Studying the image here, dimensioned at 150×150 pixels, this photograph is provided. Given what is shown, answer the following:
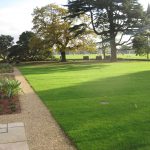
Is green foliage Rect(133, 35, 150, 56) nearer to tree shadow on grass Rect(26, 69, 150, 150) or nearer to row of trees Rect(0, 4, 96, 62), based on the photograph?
row of trees Rect(0, 4, 96, 62)

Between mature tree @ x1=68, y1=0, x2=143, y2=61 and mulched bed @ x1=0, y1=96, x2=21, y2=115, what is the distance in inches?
1233

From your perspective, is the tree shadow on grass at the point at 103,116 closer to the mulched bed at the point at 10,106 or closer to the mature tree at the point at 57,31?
the mulched bed at the point at 10,106

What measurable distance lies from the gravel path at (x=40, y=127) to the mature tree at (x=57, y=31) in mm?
37254

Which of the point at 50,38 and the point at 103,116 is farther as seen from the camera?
the point at 50,38

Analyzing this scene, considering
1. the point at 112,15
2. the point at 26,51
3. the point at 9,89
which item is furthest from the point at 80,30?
the point at 9,89

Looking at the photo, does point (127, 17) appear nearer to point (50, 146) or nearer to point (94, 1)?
point (94, 1)

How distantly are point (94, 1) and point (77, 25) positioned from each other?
14.7 ft

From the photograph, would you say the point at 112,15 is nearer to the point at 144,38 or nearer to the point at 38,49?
the point at 144,38

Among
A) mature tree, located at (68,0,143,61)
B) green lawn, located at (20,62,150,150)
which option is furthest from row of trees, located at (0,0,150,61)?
green lawn, located at (20,62,150,150)

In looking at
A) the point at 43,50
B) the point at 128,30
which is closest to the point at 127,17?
the point at 128,30

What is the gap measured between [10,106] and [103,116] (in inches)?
142

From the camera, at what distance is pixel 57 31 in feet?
163

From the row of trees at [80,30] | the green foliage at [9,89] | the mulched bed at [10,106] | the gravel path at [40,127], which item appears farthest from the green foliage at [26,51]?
the gravel path at [40,127]

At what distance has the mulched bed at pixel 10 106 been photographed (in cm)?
1111
